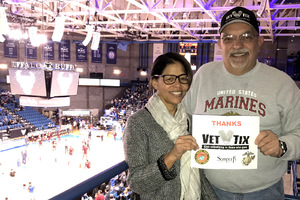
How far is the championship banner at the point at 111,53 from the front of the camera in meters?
27.0

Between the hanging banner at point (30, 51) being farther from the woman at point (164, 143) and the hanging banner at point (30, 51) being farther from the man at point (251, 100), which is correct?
the man at point (251, 100)

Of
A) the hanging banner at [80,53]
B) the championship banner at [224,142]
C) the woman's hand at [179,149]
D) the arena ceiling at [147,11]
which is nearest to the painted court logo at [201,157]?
the championship banner at [224,142]

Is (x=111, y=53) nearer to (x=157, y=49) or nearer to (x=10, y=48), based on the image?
(x=157, y=49)

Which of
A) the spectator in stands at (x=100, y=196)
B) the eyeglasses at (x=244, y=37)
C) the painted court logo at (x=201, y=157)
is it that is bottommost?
the spectator in stands at (x=100, y=196)

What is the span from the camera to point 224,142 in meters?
1.66

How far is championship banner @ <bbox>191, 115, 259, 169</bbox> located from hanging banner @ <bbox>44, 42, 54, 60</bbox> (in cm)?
2433

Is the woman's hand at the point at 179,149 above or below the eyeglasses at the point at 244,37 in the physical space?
below

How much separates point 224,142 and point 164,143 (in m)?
0.39

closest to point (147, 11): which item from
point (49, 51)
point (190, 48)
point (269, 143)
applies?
point (269, 143)

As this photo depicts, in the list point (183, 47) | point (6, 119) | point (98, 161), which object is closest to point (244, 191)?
point (98, 161)

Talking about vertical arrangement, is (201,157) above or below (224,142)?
below

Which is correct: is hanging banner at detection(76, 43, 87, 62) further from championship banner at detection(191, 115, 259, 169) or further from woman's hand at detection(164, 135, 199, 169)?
woman's hand at detection(164, 135, 199, 169)

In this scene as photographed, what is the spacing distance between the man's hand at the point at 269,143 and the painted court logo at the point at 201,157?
0.33 metres

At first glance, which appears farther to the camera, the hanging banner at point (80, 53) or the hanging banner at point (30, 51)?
the hanging banner at point (80, 53)
